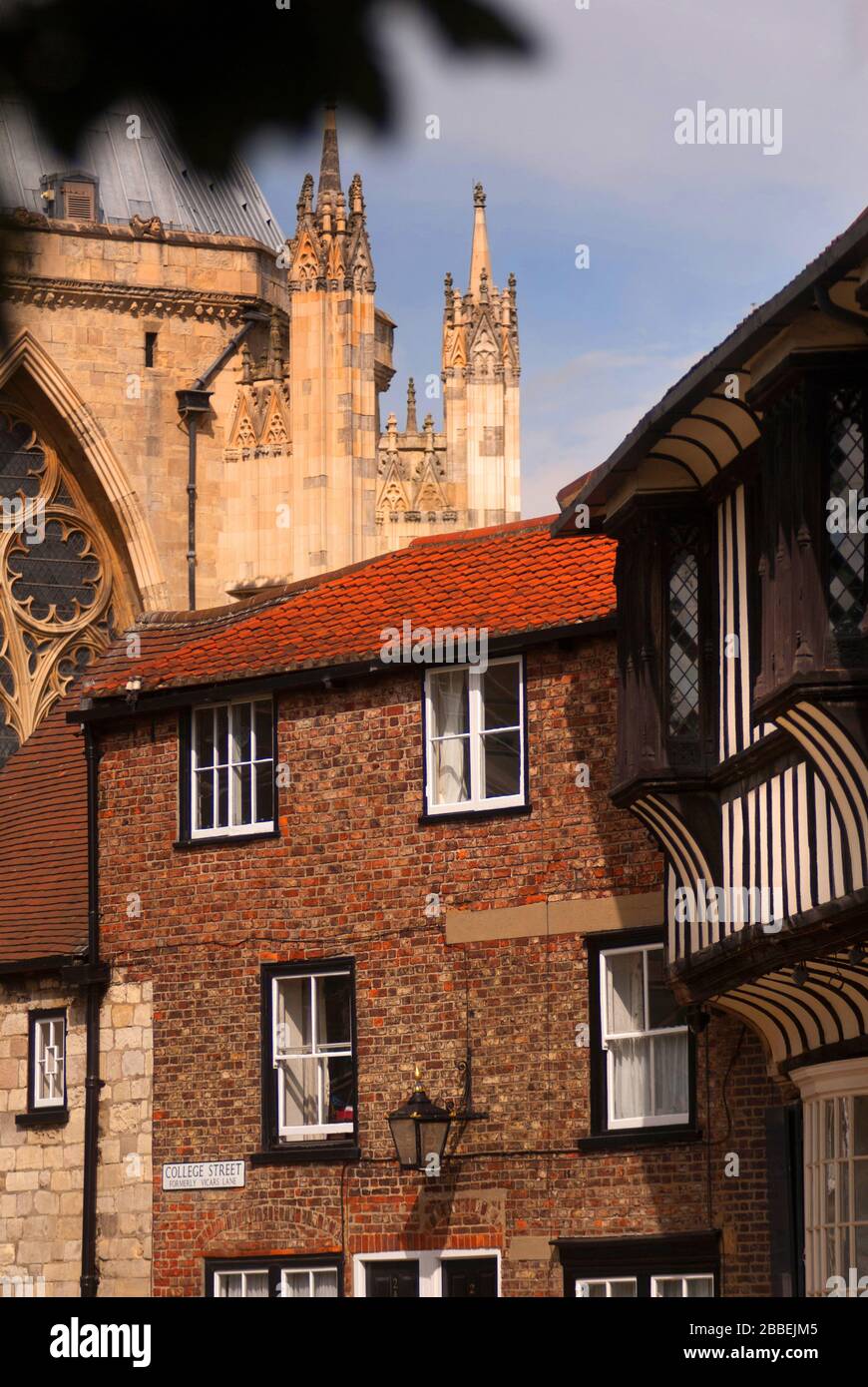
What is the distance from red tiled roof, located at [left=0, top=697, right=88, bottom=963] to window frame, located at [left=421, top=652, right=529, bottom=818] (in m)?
3.76

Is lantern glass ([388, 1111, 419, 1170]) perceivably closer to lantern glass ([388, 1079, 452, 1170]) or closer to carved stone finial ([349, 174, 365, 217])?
lantern glass ([388, 1079, 452, 1170])

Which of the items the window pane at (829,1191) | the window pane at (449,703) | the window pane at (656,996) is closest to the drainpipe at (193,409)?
the window pane at (449,703)

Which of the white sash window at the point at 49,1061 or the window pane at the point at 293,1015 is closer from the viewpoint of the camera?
the window pane at the point at 293,1015

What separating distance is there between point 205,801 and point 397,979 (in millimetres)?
2589

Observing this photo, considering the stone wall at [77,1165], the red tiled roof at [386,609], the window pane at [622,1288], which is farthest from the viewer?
the stone wall at [77,1165]

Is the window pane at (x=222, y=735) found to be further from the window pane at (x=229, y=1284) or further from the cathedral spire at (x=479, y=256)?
→ the cathedral spire at (x=479, y=256)

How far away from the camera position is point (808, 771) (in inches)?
527

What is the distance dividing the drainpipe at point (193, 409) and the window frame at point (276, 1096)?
19108mm

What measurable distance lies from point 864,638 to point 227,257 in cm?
2850

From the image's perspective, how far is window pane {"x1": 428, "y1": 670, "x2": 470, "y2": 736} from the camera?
19031 mm

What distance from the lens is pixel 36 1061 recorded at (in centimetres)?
2084

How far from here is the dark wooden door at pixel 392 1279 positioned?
1803 centimetres

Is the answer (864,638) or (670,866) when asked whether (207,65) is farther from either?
(670,866)
